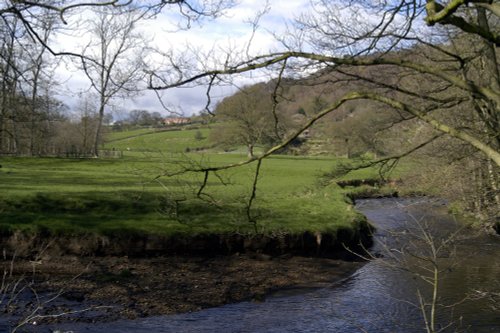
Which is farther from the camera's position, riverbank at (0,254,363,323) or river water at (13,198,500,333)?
riverbank at (0,254,363,323)

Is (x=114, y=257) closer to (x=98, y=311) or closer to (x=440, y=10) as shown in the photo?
(x=98, y=311)

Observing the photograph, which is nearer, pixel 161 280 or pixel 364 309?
pixel 364 309

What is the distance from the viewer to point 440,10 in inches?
203

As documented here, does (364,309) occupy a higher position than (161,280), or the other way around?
(161,280)

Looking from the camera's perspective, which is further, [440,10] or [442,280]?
[442,280]

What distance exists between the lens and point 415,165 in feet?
73.6

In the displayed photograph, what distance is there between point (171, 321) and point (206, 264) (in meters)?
4.21

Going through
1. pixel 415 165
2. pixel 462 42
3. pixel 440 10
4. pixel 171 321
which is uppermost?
pixel 462 42

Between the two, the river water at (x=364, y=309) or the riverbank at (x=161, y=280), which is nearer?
the river water at (x=364, y=309)

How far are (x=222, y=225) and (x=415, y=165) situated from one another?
10187 millimetres

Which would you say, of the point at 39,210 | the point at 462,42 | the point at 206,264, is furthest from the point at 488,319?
the point at 39,210

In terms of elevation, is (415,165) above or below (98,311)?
above

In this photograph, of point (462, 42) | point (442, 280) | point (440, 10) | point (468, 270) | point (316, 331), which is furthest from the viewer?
point (468, 270)

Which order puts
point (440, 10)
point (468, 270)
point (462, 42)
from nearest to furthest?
point (440, 10) → point (462, 42) → point (468, 270)
